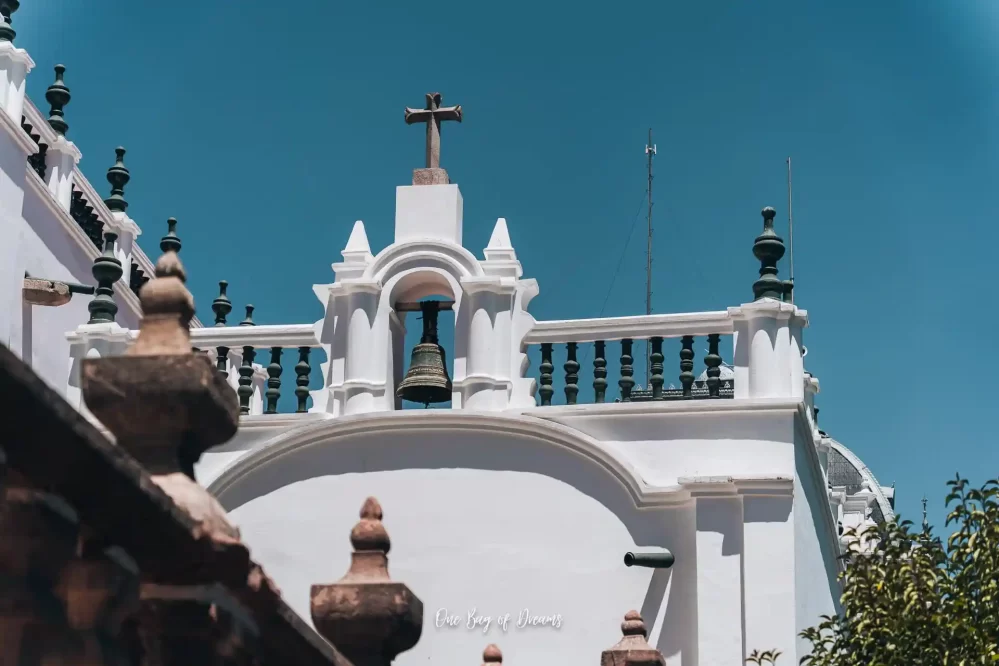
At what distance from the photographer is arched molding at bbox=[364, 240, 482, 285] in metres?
14.3

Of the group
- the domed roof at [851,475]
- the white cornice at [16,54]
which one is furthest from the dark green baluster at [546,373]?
the domed roof at [851,475]

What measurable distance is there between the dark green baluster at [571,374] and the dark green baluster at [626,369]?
0.38 m

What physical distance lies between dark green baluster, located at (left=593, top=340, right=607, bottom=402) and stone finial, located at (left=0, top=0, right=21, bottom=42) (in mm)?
8341

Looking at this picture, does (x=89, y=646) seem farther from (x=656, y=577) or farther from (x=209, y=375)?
(x=656, y=577)

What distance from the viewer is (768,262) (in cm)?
1380

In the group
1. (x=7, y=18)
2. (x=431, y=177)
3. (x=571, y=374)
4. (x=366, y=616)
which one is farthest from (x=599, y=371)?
(x=7, y=18)

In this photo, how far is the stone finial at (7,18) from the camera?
1825 centimetres

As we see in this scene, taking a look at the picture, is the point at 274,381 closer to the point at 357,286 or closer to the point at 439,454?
the point at 357,286

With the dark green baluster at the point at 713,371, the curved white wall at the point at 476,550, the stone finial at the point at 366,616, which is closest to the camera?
the stone finial at the point at 366,616

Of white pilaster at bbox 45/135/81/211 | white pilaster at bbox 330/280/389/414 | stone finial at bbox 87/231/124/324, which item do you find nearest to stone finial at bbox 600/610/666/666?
white pilaster at bbox 330/280/389/414

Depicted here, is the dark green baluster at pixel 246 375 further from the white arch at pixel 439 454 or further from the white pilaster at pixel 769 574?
the white pilaster at pixel 769 574

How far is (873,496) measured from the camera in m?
29.4

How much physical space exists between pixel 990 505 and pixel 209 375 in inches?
300

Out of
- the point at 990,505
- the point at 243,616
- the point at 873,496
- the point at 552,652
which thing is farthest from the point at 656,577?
the point at 873,496
